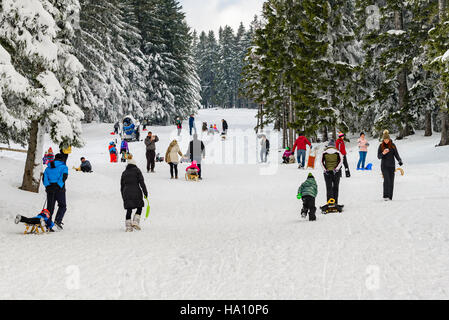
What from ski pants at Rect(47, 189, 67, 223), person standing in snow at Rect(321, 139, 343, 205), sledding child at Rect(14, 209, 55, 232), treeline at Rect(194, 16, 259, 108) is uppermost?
treeline at Rect(194, 16, 259, 108)

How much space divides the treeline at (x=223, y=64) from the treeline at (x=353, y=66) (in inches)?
2543

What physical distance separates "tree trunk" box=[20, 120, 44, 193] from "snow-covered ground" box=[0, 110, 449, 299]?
1.55ft

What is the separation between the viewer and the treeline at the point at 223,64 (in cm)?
9819

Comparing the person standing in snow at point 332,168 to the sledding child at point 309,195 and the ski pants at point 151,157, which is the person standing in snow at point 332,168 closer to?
the sledding child at point 309,195

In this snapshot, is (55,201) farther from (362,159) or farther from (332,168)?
(362,159)

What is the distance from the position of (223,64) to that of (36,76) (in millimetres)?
89975

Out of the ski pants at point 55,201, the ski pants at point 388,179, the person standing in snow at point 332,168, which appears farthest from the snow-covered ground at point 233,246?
the person standing in snow at point 332,168

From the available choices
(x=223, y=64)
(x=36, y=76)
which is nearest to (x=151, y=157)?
(x=36, y=76)

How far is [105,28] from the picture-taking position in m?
30.7

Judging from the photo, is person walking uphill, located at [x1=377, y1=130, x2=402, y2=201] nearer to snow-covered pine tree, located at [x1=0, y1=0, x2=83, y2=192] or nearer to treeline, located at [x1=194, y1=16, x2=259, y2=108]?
snow-covered pine tree, located at [x1=0, y1=0, x2=83, y2=192]

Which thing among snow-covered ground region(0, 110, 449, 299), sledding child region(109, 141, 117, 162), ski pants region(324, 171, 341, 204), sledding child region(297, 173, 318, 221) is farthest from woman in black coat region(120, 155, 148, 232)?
sledding child region(109, 141, 117, 162)

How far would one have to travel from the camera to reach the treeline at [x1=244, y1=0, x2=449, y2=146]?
75.4ft

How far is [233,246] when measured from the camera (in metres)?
7.02

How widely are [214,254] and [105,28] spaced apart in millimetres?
28372
